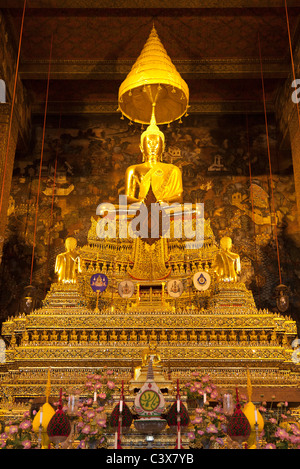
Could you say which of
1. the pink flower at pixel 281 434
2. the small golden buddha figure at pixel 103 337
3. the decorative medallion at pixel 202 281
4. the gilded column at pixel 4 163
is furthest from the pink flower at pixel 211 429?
the gilded column at pixel 4 163

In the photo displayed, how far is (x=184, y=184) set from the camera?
346 inches

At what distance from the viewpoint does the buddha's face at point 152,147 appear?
6637 millimetres

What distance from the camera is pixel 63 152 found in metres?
9.05

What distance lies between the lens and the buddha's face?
6.64 metres

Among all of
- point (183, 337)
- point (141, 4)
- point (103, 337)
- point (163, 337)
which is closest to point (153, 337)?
point (163, 337)

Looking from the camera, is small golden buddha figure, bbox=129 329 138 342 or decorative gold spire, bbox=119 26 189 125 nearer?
small golden buddha figure, bbox=129 329 138 342

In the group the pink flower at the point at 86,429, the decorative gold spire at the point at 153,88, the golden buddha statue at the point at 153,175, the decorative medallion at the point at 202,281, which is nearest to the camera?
the pink flower at the point at 86,429

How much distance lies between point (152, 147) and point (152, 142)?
0.08 metres

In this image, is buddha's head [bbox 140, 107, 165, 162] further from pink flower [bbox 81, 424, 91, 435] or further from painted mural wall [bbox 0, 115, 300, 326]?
pink flower [bbox 81, 424, 91, 435]

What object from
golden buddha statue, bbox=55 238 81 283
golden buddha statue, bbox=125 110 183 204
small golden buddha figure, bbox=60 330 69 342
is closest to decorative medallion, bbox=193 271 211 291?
golden buddha statue, bbox=55 238 81 283

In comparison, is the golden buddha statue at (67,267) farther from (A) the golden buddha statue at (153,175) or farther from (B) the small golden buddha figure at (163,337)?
(B) the small golden buddha figure at (163,337)

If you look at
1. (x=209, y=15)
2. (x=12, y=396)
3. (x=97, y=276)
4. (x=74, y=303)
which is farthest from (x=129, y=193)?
(x=12, y=396)

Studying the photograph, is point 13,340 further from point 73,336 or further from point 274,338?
point 274,338

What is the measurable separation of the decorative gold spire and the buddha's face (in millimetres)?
539
